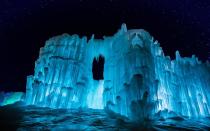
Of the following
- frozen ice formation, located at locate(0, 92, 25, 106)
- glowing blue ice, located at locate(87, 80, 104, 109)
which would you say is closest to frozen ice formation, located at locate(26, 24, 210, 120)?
glowing blue ice, located at locate(87, 80, 104, 109)

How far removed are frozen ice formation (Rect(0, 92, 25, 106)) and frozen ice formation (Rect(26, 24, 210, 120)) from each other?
1255 cm

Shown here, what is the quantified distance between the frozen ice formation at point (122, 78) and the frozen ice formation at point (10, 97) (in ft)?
41.2

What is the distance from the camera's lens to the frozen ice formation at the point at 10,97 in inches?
1890

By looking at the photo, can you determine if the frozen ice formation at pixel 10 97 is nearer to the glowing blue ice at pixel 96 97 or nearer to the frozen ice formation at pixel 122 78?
the frozen ice formation at pixel 122 78

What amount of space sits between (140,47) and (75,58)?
11708 millimetres

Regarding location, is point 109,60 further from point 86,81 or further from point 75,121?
point 75,121

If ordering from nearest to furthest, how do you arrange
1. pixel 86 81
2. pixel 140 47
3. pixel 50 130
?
pixel 50 130, pixel 140 47, pixel 86 81

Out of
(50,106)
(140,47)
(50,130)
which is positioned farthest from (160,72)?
(50,130)

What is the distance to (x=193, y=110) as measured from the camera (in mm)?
35656

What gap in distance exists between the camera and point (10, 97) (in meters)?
49.2

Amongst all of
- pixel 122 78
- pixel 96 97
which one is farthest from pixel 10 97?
pixel 122 78

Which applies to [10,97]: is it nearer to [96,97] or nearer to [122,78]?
[96,97]

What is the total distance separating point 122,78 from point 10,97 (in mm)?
30676

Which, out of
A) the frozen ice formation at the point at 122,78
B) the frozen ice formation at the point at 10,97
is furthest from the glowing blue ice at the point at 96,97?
the frozen ice formation at the point at 10,97
